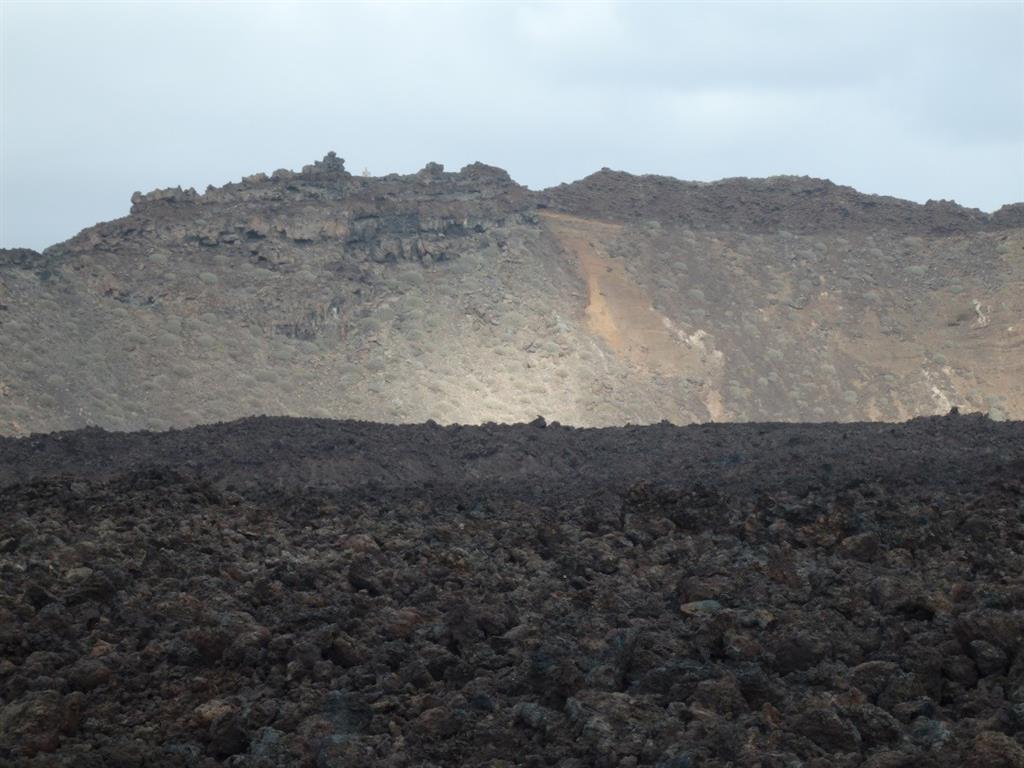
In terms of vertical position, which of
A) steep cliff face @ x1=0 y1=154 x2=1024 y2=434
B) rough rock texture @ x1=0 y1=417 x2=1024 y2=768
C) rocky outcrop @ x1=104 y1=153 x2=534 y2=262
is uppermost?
rocky outcrop @ x1=104 y1=153 x2=534 y2=262

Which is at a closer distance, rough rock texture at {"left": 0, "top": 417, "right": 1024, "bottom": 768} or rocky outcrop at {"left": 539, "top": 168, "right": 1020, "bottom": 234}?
rough rock texture at {"left": 0, "top": 417, "right": 1024, "bottom": 768}

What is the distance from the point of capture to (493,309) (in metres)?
42.0

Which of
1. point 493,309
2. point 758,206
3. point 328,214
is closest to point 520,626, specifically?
point 493,309

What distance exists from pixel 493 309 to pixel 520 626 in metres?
33.7

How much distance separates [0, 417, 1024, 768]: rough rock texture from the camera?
6.70m

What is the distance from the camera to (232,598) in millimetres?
9703

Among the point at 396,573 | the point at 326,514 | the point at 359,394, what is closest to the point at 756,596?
the point at 396,573

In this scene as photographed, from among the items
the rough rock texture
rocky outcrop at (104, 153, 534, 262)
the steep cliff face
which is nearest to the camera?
the rough rock texture

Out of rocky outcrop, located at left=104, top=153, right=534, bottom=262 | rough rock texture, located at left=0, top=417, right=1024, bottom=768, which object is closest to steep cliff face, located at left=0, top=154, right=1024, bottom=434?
rocky outcrop, located at left=104, top=153, right=534, bottom=262

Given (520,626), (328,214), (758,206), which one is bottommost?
(520,626)

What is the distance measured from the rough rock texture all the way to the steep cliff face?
22528 millimetres

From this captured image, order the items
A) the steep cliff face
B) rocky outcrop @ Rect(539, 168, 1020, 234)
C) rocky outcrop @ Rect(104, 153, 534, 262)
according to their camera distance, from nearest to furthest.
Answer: the steep cliff face < rocky outcrop @ Rect(104, 153, 534, 262) < rocky outcrop @ Rect(539, 168, 1020, 234)

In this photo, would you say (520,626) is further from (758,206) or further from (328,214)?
(758,206)

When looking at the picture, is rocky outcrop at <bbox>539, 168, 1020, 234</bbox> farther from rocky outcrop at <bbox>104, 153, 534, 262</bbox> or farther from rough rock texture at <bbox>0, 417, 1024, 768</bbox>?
rough rock texture at <bbox>0, 417, 1024, 768</bbox>
